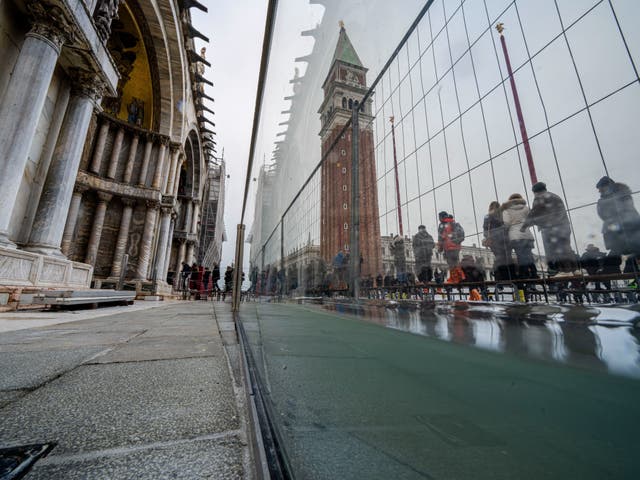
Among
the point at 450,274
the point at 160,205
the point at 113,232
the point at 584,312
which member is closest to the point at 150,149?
the point at 160,205

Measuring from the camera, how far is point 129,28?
9211 mm

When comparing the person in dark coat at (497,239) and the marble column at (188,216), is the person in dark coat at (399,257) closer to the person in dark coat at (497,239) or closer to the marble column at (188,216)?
the person in dark coat at (497,239)

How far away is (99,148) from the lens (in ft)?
29.6

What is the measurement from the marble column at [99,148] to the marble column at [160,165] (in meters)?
1.57

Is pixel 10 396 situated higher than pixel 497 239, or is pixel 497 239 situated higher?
pixel 497 239

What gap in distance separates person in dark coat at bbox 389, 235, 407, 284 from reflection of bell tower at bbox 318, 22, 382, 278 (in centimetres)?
18

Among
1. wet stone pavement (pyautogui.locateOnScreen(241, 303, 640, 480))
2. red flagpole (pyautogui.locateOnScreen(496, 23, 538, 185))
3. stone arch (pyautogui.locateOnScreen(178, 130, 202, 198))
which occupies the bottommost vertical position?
wet stone pavement (pyautogui.locateOnScreen(241, 303, 640, 480))

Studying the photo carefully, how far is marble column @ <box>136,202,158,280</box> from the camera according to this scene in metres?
9.43

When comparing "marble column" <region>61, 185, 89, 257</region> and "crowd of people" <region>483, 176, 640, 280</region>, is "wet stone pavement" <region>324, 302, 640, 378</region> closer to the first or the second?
"crowd of people" <region>483, 176, 640, 280</region>

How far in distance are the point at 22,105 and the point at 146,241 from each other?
6.47m

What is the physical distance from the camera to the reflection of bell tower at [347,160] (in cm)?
239

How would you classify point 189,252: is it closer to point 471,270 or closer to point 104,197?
point 104,197

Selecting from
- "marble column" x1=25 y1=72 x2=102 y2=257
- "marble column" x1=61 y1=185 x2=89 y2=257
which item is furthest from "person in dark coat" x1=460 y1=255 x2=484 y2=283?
"marble column" x1=61 y1=185 x2=89 y2=257

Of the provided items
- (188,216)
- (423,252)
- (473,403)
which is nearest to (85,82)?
(423,252)
